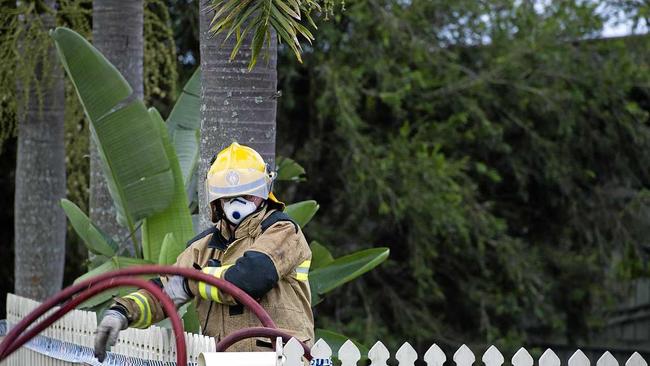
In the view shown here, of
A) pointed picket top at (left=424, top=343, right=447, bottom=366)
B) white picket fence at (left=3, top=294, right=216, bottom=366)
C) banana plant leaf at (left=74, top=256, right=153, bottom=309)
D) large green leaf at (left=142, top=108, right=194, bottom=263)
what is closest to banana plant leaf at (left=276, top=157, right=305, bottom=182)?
large green leaf at (left=142, top=108, right=194, bottom=263)

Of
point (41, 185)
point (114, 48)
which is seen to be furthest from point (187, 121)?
point (41, 185)

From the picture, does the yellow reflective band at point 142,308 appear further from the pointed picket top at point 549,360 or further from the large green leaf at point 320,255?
the large green leaf at point 320,255

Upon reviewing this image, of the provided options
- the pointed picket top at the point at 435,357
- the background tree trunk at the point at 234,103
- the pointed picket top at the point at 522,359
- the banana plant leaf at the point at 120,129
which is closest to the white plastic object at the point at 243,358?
the pointed picket top at the point at 435,357

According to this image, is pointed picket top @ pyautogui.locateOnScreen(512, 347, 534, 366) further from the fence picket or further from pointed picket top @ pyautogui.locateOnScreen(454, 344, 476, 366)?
the fence picket

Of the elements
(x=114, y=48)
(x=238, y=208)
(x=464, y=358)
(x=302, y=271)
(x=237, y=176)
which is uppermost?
(x=114, y=48)

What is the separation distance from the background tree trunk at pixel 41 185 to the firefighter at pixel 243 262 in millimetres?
4268

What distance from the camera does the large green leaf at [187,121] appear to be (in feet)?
22.7

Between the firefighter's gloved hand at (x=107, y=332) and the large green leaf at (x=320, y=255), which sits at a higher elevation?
the firefighter's gloved hand at (x=107, y=332)

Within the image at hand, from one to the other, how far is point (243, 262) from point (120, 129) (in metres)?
2.30

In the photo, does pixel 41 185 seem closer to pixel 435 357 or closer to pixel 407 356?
pixel 435 357

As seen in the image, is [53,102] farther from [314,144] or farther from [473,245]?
[473,245]

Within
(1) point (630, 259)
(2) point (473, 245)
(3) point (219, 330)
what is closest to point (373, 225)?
(2) point (473, 245)

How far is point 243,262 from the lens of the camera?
A: 385 cm

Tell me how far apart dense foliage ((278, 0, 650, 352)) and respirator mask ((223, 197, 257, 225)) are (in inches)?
273
